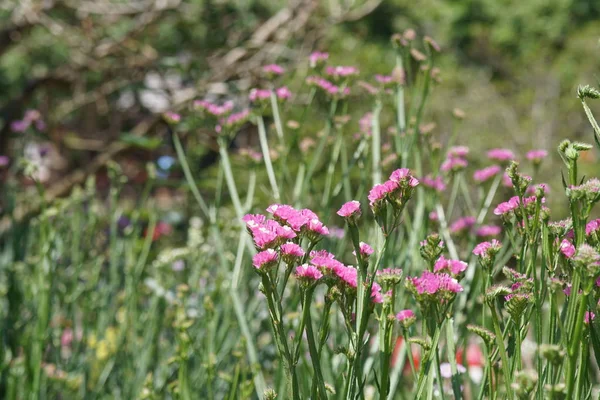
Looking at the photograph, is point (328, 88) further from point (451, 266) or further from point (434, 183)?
point (451, 266)

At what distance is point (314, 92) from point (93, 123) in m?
6.07

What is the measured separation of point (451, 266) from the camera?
0.85m

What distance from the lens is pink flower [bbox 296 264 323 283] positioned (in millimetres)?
716

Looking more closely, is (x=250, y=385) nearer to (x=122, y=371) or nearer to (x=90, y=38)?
(x=122, y=371)

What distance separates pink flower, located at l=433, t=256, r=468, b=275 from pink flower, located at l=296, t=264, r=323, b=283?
0.71 feet

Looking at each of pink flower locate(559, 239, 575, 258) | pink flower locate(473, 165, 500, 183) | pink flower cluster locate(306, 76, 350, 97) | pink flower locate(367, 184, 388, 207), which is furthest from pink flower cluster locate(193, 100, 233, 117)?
pink flower locate(559, 239, 575, 258)

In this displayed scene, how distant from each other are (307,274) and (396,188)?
0.16 meters

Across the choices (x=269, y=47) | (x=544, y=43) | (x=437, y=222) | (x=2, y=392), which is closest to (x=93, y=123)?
(x=269, y=47)

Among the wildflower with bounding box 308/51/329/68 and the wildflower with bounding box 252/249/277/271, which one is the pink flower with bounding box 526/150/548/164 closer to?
the wildflower with bounding box 308/51/329/68

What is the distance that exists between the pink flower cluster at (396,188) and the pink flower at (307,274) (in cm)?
12

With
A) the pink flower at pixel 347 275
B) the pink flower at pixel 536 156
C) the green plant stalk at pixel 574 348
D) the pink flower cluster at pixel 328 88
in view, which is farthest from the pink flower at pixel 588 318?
the pink flower cluster at pixel 328 88

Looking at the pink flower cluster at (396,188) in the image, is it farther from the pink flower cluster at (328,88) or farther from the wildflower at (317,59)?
the wildflower at (317,59)

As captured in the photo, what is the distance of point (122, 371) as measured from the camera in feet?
5.66

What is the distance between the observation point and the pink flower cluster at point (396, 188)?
29.9 inches
